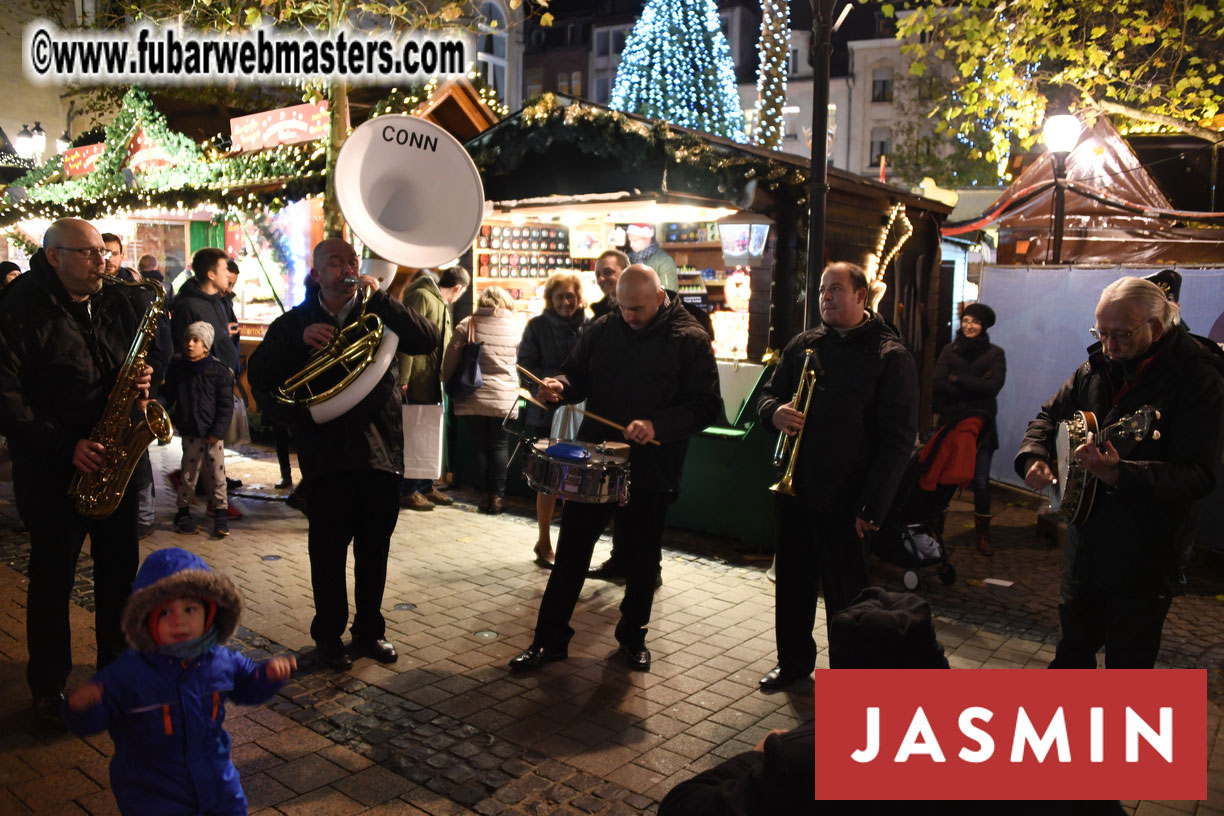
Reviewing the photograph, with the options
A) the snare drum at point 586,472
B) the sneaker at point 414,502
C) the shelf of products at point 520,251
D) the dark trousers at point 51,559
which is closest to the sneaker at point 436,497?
the sneaker at point 414,502

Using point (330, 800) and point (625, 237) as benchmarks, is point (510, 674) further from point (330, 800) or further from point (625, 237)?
point (625, 237)

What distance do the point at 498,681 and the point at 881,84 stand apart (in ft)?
163

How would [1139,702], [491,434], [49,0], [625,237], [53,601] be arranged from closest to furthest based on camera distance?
[1139,702], [53,601], [491,434], [625,237], [49,0]

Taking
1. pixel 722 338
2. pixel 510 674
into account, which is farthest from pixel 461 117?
pixel 510 674

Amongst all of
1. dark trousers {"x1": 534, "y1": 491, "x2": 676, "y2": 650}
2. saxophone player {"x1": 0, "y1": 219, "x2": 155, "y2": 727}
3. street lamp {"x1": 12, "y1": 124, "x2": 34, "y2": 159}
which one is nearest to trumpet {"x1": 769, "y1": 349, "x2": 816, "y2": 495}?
dark trousers {"x1": 534, "y1": 491, "x2": 676, "y2": 650}

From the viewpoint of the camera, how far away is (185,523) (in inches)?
286

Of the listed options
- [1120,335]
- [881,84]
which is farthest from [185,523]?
[881,84]

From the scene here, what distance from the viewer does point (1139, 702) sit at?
222 cm

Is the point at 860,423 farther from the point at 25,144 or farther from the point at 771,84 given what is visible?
the point at 25,144

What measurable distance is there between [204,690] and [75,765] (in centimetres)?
141

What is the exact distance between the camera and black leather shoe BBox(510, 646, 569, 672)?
4.75 m

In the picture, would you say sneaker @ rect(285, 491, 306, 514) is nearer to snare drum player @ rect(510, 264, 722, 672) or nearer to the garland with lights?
snare drum player @ rect(510, 264, 722, 672)

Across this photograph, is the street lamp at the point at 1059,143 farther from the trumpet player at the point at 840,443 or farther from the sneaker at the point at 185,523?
the sneaker at the point at 185,523

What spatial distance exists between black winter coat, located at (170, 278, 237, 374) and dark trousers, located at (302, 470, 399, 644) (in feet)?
10.6
